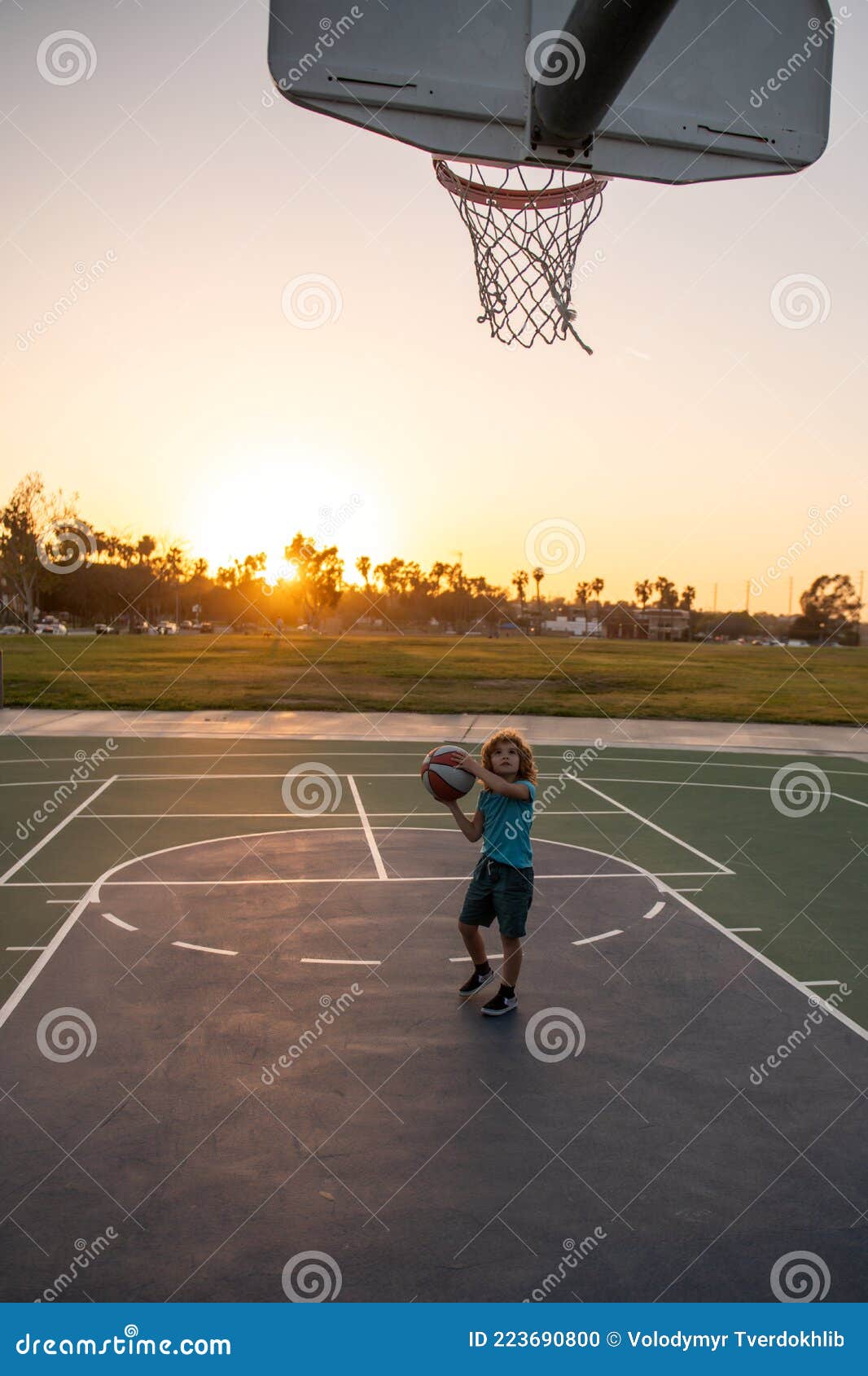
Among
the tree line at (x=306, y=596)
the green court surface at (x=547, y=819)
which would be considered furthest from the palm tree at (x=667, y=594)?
the green court surface at (x=547, y=819)

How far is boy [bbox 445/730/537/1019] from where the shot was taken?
6191 millimetres

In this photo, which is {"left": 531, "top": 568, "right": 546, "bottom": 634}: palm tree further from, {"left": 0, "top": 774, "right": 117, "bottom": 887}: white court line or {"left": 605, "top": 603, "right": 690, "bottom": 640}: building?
{"left": 0, "top": 774, "right": 117, "bottom": 887}: white court line

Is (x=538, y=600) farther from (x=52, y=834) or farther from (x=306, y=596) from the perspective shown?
(x=52, y=834)

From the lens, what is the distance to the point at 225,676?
37.9 meters

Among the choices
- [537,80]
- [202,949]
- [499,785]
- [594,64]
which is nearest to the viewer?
[594,64]

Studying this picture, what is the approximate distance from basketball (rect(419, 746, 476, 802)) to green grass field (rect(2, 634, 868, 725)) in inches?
799

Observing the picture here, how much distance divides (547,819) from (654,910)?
4335 mm

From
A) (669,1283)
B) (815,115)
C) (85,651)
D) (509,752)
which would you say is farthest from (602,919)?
(85,651)

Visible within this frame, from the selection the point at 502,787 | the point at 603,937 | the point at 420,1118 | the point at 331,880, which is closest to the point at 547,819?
the point at 331,880

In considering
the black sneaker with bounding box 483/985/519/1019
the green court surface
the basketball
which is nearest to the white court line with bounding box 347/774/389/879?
the green court surface

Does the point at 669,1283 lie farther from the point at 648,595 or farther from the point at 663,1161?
the point at 648,595

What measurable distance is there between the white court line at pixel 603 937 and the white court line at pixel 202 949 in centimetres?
270

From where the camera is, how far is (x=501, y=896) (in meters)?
6.23

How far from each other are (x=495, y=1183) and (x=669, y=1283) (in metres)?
0.91
